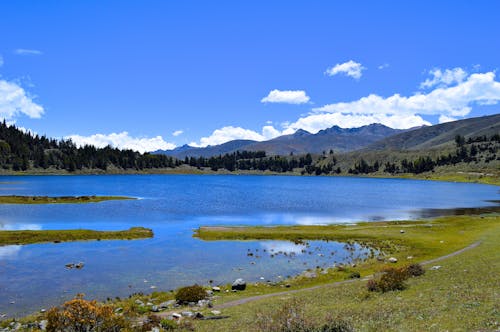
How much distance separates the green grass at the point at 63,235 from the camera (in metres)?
58.9

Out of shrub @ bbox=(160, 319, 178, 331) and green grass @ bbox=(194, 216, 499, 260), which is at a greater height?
A: shrub @ bbox=(160, 319, 178, 331)

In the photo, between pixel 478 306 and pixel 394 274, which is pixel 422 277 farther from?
pixel 478 306

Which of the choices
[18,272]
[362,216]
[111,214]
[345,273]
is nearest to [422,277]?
[345,273]

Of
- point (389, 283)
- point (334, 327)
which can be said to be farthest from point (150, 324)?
point (389, 283)

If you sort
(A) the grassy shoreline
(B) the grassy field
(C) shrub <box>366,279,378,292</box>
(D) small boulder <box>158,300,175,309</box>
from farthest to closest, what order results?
(D) small boulder <box>158,300,175,309</box> < (C) shrub <box>366,279,378,292</box> < (A) the grassy shoreline < (B) the grassy field

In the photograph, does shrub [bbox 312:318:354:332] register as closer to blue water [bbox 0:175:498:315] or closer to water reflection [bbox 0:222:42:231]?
blue water [bbox 0:175:498:315]

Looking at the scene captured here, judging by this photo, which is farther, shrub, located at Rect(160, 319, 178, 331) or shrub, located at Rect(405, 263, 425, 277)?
shrub, located at Rect(405, 263, 425, 277)

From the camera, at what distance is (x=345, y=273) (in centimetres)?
4141

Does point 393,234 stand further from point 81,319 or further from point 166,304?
point 81,319

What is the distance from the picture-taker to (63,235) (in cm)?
6244

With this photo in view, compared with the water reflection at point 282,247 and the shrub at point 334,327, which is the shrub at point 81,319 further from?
the water reflection at point 282,247

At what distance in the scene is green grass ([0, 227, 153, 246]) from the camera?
193ft

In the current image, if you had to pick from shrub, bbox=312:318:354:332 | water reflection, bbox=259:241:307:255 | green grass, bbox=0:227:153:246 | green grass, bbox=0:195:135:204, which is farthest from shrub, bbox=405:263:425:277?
green grass, bbox=0:195:135:204

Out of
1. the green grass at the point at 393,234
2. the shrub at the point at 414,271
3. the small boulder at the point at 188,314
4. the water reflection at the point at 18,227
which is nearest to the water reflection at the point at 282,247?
the green grass at the point at 393,234
